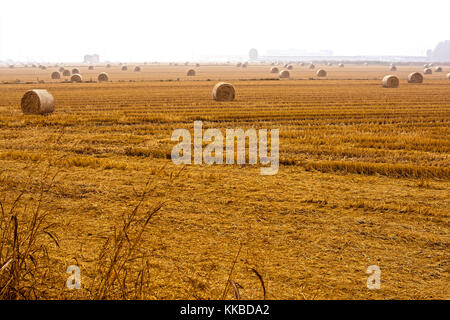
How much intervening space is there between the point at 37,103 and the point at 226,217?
1634 centimetres

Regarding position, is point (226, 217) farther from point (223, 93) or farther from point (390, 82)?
point (390, 82)

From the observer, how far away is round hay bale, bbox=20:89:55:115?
→ 19984 mm

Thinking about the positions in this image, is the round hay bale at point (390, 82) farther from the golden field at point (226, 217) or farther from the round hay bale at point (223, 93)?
the golden field at point (226, 217)

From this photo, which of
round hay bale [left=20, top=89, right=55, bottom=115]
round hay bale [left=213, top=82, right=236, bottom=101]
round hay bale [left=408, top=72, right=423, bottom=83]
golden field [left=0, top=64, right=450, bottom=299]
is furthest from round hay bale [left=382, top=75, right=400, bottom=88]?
round hay bale [left=20, top=89, right=55, bottom=115]

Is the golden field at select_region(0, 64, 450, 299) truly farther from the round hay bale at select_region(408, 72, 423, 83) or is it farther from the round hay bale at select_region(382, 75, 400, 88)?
the round hay bale at select_region(408, 72, 423, 83)

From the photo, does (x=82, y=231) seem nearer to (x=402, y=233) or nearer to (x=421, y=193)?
(x=402, y=233)

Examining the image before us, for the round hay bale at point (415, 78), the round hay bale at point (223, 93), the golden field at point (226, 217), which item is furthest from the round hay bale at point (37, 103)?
the round hay bale at point (415, 78)

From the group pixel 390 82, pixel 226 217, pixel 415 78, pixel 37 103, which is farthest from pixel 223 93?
pixel 415 78

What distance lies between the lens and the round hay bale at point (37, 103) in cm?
1998

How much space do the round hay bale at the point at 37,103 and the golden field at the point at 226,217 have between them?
399 centimetres
